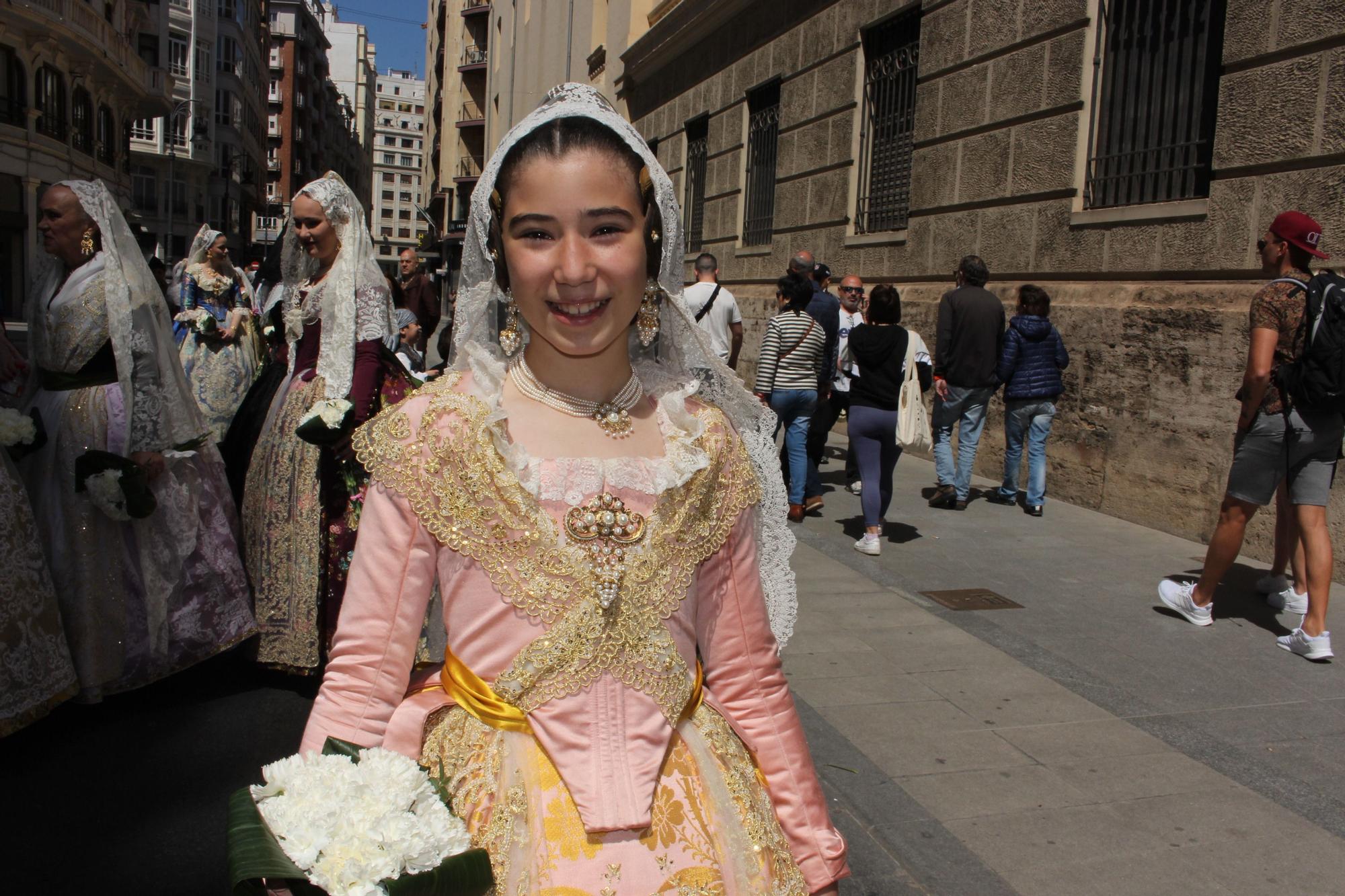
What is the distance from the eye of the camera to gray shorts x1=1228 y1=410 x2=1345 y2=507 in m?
5.07

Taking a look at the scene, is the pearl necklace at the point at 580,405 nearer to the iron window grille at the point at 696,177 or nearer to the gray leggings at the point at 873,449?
the gray leggings at the point at 873,449

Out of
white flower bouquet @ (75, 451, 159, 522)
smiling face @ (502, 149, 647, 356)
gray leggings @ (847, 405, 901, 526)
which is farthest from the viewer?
gray leggings @ (847, 405, 901, 526)

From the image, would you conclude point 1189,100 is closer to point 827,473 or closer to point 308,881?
point 827,473

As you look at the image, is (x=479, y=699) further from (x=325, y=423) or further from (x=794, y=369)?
(x=794, y=369)

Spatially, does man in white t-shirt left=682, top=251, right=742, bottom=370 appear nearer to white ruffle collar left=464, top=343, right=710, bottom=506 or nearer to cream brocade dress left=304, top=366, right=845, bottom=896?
white ruffle collar left=464, top=343, right=710, bottom=506

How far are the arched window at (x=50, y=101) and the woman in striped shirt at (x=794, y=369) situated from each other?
119 ft

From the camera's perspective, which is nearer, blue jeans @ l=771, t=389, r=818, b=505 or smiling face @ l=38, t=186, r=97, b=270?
smiling face @ l=38, t=186, r=97, b=270

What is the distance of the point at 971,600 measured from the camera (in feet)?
20.0

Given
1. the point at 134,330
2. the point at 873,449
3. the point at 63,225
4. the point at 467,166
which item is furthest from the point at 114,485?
the point at 467,166

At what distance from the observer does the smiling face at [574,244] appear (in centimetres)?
162

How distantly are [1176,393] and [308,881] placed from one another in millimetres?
7485

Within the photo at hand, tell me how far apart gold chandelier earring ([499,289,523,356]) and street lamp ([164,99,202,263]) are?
58.4 metres

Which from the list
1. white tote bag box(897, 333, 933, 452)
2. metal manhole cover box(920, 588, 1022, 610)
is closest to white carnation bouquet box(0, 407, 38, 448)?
metal manhole cover box(920, 588, 1022, 610)

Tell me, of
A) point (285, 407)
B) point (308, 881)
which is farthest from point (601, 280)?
point (285, 407)
